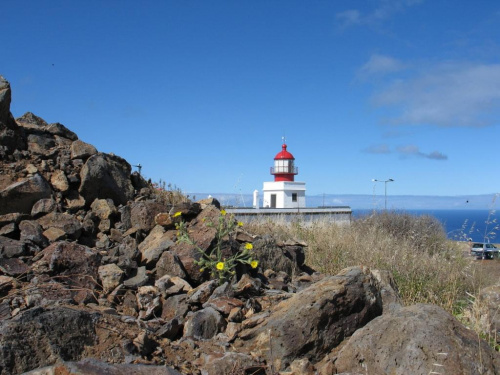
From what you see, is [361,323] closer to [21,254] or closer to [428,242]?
[21,254]

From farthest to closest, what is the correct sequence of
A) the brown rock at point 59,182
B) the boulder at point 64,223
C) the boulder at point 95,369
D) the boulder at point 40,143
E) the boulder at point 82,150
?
the boulder at point 40,143 < the boulder at point 82,150 < the brown rock at point 59,182 < the boulder at point 64,223 < the boulder at point 95,369

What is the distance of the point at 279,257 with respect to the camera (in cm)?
650

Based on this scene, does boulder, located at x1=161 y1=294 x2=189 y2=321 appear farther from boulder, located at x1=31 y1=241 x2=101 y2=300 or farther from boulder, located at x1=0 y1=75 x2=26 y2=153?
boulder, located at x1=0 y1=75 x2=26 y2=153

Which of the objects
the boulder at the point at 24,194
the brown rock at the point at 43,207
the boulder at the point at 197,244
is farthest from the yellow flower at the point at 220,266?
the boulder at the point at 24,194

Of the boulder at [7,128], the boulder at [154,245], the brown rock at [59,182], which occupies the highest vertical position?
the boulder at [7,128]

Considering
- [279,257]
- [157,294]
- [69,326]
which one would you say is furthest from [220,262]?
[69,326]

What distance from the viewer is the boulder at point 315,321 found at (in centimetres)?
369

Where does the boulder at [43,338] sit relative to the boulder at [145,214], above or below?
below

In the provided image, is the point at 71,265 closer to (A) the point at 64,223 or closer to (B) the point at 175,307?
(B) the point at 175,307

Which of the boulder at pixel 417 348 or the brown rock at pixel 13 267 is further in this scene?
the brown rock at pixel 13 267

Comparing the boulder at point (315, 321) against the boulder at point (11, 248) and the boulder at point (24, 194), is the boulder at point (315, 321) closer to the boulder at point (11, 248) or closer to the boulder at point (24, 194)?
the boulder at point (11, 248)

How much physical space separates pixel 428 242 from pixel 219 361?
1304cm

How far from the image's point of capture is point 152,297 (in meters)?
4.72

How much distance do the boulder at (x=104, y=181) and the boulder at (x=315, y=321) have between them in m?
3.86
